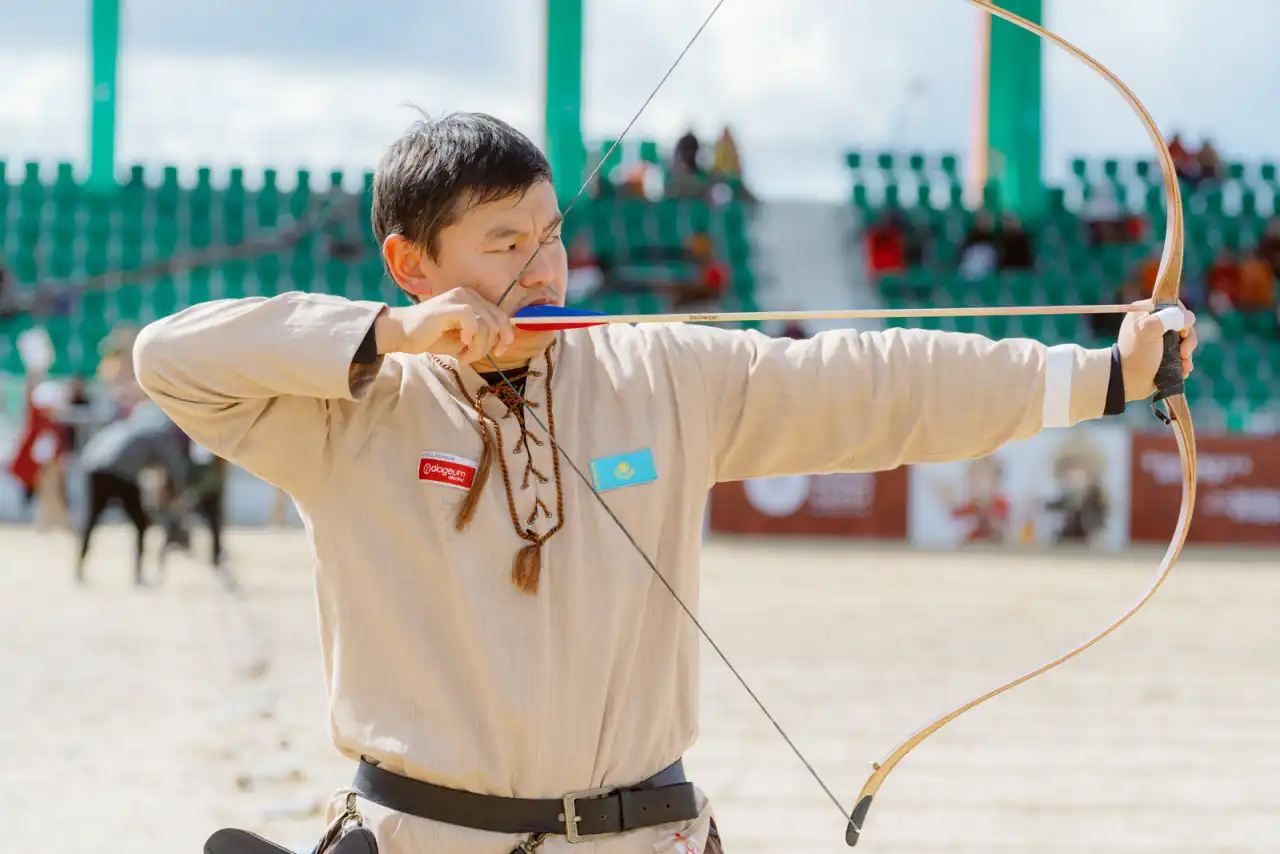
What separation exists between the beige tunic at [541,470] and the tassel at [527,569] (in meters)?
0.01

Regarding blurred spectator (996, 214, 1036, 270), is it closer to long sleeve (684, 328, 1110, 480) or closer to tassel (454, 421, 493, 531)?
long sleeve (684, 328, 1110, 480)

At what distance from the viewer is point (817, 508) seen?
13969 millimetres

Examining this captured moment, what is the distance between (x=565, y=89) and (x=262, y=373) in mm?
15024

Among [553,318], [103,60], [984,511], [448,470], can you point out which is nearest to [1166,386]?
[553,318]

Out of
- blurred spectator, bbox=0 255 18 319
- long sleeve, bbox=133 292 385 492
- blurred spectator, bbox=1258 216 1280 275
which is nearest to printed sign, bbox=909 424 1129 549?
blurred spectator, bbox=1258 216 1280 275

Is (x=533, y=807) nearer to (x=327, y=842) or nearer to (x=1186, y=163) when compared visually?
(x=327, y=842)

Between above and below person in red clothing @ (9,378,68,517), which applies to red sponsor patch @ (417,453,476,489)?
above

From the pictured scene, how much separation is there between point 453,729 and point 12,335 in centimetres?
1491

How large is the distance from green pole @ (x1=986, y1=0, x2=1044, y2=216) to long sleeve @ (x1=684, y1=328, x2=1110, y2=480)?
16.4 m

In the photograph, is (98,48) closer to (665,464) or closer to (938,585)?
(938,585)

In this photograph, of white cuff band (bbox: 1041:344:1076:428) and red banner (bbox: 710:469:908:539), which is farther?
red banner (bbox: 710:469:908:539)

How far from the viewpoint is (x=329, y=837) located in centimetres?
180

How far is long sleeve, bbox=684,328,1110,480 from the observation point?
1.85 m

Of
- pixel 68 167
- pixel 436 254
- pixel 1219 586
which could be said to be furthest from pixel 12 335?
pixel 436 254
